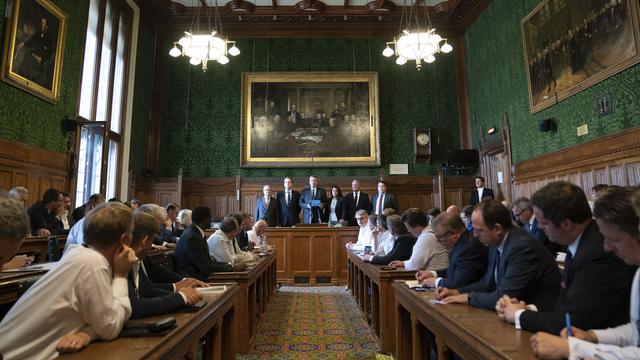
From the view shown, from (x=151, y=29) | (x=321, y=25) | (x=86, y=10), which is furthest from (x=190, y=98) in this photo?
(x=321, y=25)

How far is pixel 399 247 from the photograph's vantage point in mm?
4270

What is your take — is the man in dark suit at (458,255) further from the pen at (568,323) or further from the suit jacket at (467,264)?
the pen at (568,323)

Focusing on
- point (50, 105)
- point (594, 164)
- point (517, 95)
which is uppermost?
point (517, 95)

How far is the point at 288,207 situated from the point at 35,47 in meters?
5.49

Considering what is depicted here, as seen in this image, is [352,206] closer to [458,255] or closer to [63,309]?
[458,255]

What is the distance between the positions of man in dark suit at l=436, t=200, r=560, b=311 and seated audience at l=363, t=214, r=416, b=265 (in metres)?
1.86

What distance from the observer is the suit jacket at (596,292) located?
1512 millimetres

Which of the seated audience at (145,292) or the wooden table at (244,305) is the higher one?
the seated audience at (145,292)

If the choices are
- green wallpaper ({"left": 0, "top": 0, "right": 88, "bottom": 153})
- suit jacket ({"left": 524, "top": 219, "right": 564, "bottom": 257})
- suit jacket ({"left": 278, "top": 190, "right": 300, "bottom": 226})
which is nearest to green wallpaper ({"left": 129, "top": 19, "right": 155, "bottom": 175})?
green wallpaper ({"left": 0, "top": 0, "right": 88, "bottom": 153})

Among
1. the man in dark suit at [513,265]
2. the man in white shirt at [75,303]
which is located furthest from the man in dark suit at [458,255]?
the man in white shirt at [75,303]

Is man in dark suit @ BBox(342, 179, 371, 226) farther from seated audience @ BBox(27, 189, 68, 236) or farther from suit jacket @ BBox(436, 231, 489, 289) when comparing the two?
suit jacket @ BBox(436, 231, 489, 289)

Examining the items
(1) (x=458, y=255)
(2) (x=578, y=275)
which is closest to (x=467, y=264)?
(1) (x=458, y=255)

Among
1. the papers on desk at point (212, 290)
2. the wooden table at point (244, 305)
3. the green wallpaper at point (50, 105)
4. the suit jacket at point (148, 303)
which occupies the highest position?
the green wallpaper at point (50, 105)

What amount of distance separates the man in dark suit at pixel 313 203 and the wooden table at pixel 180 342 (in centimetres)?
600
